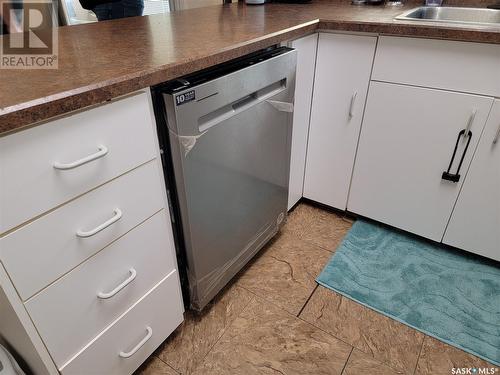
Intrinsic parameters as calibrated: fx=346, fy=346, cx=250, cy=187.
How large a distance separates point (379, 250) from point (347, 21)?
3.24 feet

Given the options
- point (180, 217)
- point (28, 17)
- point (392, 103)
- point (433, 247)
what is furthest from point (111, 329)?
point (433, 247)

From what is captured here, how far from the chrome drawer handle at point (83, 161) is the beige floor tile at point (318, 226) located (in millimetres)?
1146

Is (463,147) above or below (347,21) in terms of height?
below

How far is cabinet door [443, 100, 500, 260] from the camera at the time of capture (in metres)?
1.25

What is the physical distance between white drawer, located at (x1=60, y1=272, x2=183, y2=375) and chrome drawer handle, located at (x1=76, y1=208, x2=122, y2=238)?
1.02ft

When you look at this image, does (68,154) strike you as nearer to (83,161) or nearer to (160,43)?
(83,161)

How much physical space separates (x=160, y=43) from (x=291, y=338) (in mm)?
1073

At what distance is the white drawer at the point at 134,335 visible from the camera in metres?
0.89

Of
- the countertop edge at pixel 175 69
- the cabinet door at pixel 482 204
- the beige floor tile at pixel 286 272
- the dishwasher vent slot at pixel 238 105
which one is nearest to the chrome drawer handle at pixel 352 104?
the countertop edge at pixel 175 69

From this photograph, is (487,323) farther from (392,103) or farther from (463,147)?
(392,103)

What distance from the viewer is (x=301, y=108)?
1.50 m

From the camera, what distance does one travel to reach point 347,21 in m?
1.33


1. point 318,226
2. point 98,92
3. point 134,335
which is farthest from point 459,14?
point 134,335

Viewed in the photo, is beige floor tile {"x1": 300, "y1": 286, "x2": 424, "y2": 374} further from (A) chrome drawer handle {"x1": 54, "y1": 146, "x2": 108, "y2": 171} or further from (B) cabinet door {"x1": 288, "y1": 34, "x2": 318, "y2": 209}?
(A) chrome drawer handle {"x1": 54, "y1": 146, "x2": 108, "y2": 171}
